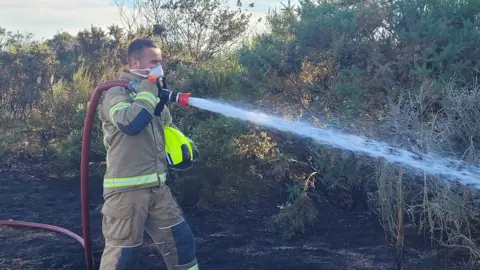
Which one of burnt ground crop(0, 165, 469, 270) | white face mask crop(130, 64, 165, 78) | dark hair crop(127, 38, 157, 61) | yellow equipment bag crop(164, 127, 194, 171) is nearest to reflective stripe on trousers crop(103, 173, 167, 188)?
yellow equipment bag crop(164, 127, 194, 171)

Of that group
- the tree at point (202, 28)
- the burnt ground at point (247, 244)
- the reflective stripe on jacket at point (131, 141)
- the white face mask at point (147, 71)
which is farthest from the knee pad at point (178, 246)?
the tree at point (202, 28)

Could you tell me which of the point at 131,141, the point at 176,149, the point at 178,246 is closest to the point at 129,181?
the point at 131,141

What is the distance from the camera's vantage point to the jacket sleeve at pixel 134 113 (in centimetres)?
346

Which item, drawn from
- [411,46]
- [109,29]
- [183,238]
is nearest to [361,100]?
[411,46]

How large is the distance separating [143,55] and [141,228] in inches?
42.5

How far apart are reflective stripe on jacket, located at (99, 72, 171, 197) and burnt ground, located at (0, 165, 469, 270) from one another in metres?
1.18

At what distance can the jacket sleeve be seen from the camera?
3.46 metres

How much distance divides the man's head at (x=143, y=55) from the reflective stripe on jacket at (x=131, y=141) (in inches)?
3.5

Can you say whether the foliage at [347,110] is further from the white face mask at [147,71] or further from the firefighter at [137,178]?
the white face mask at [147,71]

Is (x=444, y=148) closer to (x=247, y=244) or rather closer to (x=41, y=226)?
(x=247, y=244)

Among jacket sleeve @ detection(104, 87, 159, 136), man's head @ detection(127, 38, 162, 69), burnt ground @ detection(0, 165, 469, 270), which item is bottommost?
burnt ground @ detection(0, 165, 469, 270)

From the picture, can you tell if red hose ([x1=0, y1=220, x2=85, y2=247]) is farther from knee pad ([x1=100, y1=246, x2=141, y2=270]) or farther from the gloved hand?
the gloved hand

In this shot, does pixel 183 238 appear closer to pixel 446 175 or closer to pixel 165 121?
pixel 165 121

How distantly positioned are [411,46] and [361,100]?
1.89ft
